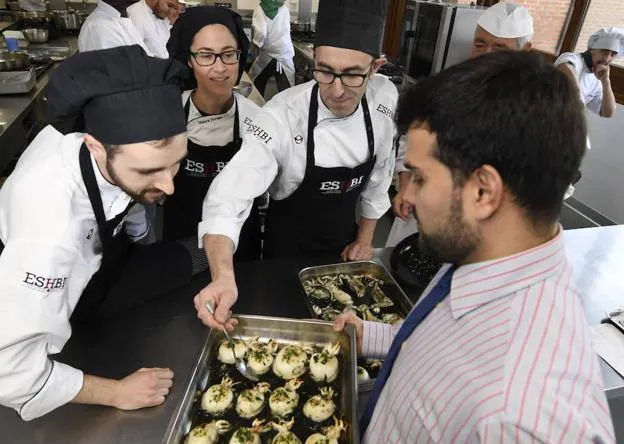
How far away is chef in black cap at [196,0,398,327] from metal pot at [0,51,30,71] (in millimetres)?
3222

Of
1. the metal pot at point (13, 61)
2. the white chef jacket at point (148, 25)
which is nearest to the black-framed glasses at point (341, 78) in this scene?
the white chef jacket at point (148, 25)

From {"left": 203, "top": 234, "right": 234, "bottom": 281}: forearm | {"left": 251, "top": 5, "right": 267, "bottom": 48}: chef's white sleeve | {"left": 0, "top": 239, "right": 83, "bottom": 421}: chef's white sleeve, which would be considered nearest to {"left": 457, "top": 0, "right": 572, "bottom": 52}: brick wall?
{"left": 251, "top": 5, "right": 267, "bottom": 48}: chef's white sleeve

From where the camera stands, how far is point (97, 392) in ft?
Result: 3.50

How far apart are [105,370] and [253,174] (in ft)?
2.59

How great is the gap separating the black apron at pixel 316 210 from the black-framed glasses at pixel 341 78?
14cm

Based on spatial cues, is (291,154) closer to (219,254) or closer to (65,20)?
(219,254)

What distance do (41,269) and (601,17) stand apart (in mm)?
5041

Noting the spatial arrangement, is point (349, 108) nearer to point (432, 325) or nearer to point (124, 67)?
point (124, 67)

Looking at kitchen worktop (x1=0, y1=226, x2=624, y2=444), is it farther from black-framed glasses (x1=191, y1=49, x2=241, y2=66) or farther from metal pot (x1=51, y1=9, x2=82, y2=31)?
metal pot (x1=51, y1=9, x2=82, y2=31)

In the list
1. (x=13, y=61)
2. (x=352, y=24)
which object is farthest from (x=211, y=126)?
(x=13, y=61)

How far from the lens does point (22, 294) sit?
94 centimetres

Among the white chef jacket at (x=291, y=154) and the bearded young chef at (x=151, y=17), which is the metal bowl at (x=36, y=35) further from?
the white chef jacket at (x=291, y=154)

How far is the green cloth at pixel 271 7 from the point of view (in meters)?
5.45

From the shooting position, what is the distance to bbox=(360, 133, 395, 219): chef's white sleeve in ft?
6.43
